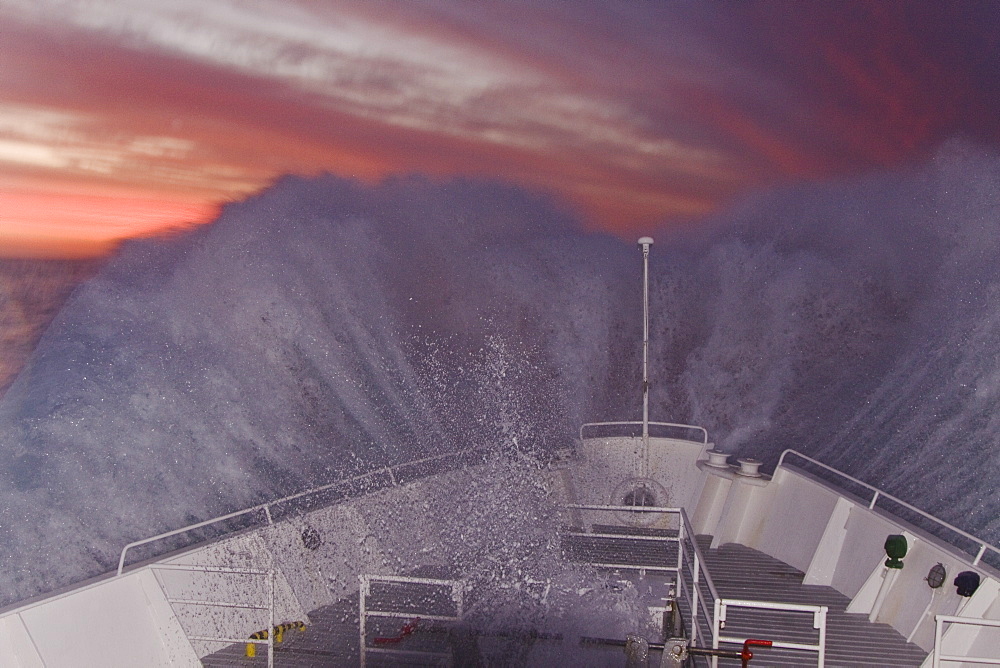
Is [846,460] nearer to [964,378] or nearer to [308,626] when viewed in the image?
[964,378]

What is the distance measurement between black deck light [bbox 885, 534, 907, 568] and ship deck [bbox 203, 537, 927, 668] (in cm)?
39

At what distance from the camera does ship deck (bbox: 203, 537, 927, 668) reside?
4738mm

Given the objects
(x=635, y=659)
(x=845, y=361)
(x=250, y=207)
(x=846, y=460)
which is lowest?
(x=846, y=460)

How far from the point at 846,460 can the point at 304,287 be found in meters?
10.6

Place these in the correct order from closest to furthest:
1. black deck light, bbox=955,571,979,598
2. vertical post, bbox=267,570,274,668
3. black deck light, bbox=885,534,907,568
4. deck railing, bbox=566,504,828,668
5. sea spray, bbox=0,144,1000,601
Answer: deck railing, bbox=566,504,828,668, vertical post, bbox=267,570,274,668, black deck light, bbox=955,571,979,598, black deck light, bbox=885,534,907,568, sea spray, bbox=0,144,1000,601

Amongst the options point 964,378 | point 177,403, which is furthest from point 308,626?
point 964,378

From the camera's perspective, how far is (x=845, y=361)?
18.5 m

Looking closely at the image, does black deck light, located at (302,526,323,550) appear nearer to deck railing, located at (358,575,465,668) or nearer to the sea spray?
deck railing, located at (358,575,465,668)

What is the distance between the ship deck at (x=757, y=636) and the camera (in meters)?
4.74

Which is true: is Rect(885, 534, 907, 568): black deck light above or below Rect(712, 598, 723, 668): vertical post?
below

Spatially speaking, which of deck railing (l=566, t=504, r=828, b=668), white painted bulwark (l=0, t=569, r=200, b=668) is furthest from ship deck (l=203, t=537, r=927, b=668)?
white painted bulwark (l=0, t=569, r=200, b=668)

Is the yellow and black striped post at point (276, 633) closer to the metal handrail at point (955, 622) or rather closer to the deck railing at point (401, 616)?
the deck railing at point (401, 616)

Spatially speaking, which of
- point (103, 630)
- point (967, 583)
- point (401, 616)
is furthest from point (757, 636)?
point (103, 630)

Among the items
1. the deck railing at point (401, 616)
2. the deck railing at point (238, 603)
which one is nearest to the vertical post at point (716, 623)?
the deck railing at point (401, 616)
